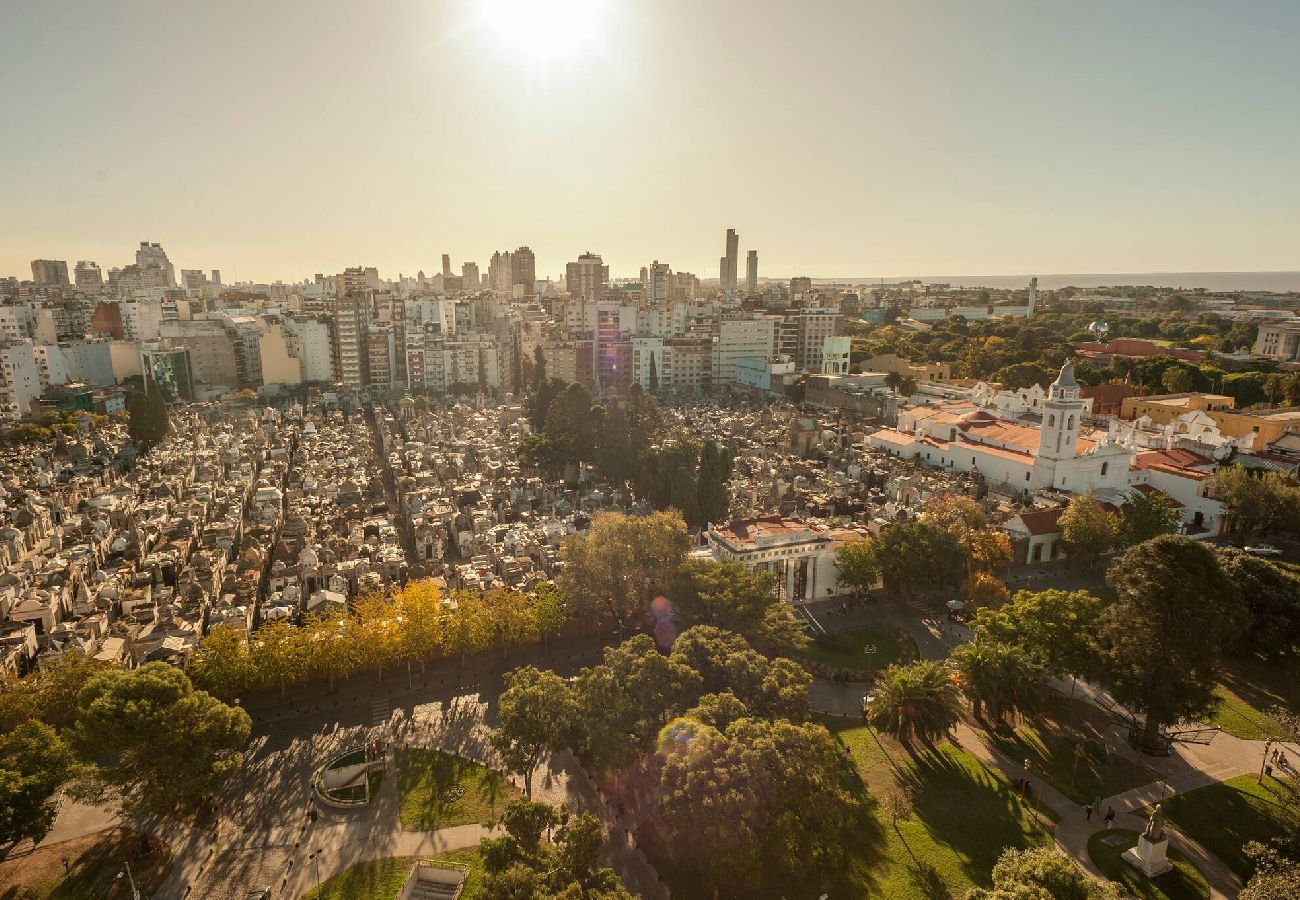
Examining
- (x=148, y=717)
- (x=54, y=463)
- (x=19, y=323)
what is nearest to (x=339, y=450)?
(x=54, y=463)

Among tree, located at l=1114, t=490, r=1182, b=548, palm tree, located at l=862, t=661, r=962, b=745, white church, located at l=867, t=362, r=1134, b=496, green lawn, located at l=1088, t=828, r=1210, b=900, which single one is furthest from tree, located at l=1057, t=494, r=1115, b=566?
green lawn, located at l=1088, t=828, r=1210, b=900

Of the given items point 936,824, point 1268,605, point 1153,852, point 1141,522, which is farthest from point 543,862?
point 1141,522

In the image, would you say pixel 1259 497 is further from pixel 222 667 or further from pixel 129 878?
pixel 129 878

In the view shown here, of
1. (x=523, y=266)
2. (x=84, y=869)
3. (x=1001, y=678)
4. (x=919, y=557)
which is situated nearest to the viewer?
(x=84, y=869)

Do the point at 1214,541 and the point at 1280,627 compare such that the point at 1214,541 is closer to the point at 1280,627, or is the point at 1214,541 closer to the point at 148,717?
the point at 1280,627

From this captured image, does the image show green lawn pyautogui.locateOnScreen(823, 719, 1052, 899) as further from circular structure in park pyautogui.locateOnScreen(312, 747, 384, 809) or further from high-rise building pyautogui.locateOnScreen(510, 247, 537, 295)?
high-rise building pyautogui.locateOnScreen(510, 247, 537, 295)

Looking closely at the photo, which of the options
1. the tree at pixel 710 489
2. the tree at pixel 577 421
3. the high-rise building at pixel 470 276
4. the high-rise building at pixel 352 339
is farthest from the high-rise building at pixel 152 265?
the tree at pixel 710 489

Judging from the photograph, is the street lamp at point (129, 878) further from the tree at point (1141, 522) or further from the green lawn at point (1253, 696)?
the tree at point (1141, 522)
